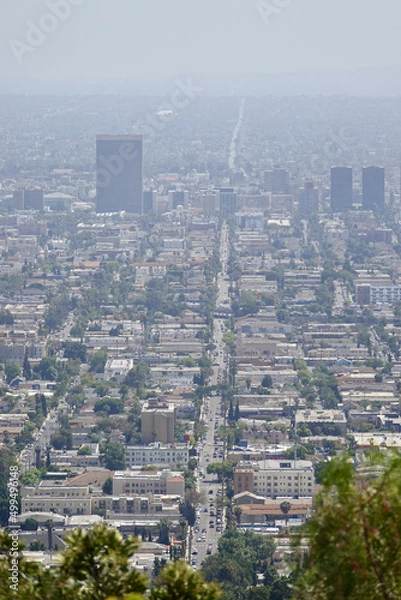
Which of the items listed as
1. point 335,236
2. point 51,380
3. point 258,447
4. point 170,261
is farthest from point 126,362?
point 335,236

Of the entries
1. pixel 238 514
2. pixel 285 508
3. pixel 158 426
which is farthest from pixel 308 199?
pixel 238 514

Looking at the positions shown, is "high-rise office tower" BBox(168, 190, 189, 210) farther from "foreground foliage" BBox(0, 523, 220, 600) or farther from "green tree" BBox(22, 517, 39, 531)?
"foreground foliage" BBox(0, 523, 220, 600)

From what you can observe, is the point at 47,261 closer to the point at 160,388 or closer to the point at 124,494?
the point at 160,388

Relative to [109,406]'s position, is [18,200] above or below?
above

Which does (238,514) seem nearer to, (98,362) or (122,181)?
(98,362)

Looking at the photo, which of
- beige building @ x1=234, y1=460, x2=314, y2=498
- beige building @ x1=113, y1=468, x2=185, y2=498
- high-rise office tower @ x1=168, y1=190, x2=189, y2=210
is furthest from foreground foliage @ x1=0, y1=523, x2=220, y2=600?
high-rise office tower @ x1=168, y1=190, x2=189, y2=210

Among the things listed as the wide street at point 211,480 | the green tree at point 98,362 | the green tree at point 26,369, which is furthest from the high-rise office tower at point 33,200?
the green tree at point 26,369

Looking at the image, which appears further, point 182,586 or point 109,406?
point 109,406
